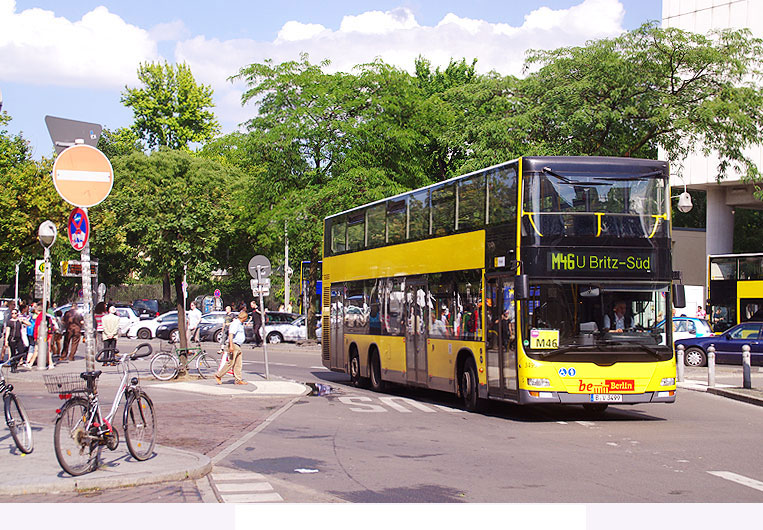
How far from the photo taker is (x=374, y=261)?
72.0 ft

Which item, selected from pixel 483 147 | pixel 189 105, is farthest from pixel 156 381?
pixel 189 105

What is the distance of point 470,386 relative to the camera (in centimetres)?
1733

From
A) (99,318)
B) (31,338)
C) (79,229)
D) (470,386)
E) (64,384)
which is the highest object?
(79,229)

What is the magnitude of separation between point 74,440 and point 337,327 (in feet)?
51.3

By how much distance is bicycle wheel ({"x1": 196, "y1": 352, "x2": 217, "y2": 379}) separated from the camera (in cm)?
2595

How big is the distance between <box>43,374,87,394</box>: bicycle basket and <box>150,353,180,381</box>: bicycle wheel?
14680 millimetres

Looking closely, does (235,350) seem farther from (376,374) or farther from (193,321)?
(193,321)

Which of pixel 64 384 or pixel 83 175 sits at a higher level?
pixel 83 175

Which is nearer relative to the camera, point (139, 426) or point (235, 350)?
point (139, 426)

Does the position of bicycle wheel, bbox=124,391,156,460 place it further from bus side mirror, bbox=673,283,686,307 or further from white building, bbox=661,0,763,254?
white building, bbox=661,0,763,254

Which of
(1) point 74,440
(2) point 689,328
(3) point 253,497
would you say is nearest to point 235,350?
(1) point 74,440

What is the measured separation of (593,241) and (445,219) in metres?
3.71

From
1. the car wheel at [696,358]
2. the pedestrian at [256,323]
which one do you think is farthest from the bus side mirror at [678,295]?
the pedestrian at [256,323]

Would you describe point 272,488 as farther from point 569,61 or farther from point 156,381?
point 569,61
